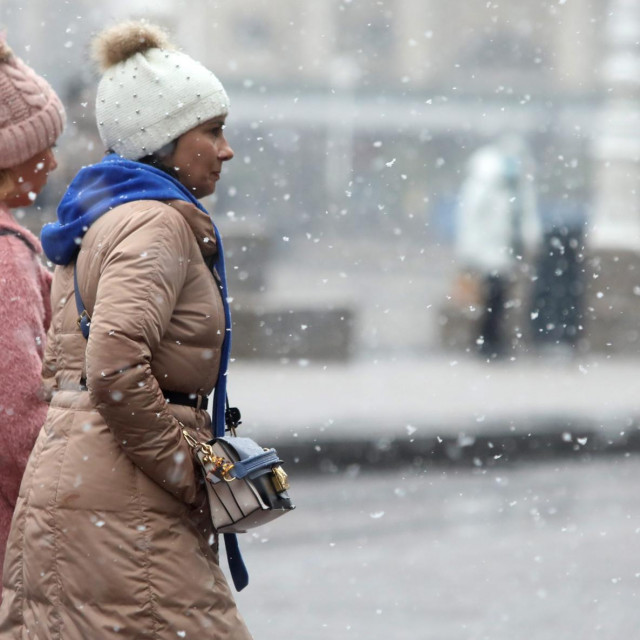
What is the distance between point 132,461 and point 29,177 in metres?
1.11

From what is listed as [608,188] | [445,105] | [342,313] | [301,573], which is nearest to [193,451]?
[301,573]

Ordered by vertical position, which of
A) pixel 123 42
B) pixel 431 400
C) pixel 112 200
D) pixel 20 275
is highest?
pixel 123 42

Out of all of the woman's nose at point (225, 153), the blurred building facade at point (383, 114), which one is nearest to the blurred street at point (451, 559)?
the woman's nose at point (225, 153)

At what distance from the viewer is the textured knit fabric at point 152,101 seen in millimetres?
3027

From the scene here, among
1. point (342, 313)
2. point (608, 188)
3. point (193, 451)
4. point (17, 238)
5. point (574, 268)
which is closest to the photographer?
point (193, 451)

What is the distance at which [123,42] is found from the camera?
10.1 feet

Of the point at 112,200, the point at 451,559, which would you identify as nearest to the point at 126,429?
the point at 112,200

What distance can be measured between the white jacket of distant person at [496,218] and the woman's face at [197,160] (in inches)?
427

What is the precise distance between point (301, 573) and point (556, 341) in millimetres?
8824

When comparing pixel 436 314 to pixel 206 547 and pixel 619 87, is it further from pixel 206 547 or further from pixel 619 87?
pixel 206 547

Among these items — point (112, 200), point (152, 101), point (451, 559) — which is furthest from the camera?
point (451, 559)

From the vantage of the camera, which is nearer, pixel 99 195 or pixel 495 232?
pixel 99 195

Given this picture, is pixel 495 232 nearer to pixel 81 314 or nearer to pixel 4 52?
pixel 4 52

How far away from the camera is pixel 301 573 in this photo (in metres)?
6.15
